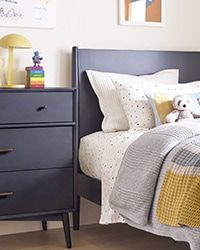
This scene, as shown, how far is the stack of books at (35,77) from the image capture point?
11.1ft

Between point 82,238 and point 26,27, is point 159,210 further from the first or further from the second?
point 26,27

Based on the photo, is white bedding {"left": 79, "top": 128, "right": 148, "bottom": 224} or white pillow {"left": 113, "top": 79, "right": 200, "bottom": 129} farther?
white pillow {"left": 113, "top": 79, "right": 200, "bottom": 129}

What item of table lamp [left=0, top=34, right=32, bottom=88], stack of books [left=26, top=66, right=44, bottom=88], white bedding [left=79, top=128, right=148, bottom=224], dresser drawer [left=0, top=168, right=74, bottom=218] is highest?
table lamp [left=0, top=34, right=32, bottom=88]

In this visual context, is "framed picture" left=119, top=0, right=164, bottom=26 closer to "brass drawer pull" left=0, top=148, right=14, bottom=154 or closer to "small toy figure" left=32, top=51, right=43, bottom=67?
"small toy figure" left=32, top=51, right=43, bottom=67

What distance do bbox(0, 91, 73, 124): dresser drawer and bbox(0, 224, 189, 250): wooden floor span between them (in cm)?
73

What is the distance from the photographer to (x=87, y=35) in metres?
3.75

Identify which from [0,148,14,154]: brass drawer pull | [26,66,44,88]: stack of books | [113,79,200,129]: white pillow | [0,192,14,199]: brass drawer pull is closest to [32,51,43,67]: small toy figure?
[26,66,44,88]: stack of books

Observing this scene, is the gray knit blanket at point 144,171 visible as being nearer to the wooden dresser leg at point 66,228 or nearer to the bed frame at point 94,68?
the wooden dresser leg at point 66,228

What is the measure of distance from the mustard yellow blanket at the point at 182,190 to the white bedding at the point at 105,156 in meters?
0.56

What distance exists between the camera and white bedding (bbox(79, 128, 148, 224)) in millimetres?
2971

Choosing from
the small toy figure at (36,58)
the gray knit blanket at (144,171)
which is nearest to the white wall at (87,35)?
the small toy figure at (36,58)

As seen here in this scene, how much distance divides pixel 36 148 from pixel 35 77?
47cm

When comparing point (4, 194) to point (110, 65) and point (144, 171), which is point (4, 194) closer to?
point (144, 171)

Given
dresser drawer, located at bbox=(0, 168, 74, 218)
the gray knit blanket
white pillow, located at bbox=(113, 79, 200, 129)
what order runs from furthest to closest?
white pillow, located at bbox=(113, 79, 200, 129) < dresser drawer, located at bbox=(0, 168, 74, 218) < the gray knit blanket
